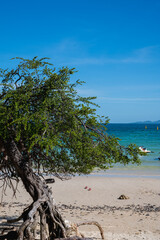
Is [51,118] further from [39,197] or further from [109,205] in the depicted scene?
[109,205]

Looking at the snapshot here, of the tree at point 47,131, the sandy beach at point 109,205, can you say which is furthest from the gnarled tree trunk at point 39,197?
the sandy beach at point 109,205

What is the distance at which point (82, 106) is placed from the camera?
792cm

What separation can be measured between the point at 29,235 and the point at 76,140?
2736 millimetres

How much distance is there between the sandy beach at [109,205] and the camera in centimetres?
1176

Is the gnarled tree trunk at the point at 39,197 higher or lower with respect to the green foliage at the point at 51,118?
lower

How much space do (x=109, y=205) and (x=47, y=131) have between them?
9959mm

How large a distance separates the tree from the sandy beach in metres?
3.50

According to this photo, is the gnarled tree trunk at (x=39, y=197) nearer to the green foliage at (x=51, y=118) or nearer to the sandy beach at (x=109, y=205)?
the green foliage at (x=51, y=118)

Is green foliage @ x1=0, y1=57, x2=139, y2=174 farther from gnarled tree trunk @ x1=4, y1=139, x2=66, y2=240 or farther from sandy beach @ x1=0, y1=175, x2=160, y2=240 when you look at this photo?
sandy beach @ x1=0, y1=175, x2=160, y2=240

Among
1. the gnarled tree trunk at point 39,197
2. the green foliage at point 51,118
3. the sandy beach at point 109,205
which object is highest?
the green foliage at point 51,118

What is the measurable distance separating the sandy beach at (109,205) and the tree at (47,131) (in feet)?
11.5

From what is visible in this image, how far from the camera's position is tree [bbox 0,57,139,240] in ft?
25.0

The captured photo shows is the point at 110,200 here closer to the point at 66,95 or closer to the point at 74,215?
the point at 74,215

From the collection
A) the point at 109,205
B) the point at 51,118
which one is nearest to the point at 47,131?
the point at 51,118
